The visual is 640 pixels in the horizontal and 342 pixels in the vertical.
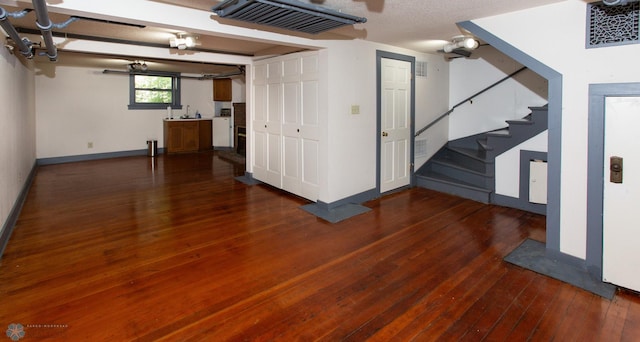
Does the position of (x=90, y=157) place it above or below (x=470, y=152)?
below

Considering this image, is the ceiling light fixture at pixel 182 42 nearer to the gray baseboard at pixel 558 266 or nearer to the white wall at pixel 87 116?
the gray baseboard at pixel 558 266

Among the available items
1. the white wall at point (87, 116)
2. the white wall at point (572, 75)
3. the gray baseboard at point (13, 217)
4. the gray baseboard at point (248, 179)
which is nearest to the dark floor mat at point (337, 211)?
the gray baseboard at point (248, 179)

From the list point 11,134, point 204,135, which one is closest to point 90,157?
point 204,135

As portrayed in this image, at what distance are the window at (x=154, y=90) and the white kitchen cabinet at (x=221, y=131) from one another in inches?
42.1

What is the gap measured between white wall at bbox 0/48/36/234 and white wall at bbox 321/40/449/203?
3.48 metres

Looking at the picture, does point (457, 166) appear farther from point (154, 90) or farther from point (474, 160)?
point (154, 90)

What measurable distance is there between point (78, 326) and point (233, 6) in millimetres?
2306

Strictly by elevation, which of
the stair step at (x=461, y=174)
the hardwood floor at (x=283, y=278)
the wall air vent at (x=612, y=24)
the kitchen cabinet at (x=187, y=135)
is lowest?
the hardwood floor at (x=283, y=278)

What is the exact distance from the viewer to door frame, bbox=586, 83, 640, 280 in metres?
2.74

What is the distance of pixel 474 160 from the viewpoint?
223 inches

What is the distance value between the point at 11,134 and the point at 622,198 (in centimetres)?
619

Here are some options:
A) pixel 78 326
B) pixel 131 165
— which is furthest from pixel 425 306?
pixel 131 165

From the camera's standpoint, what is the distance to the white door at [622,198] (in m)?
2.60

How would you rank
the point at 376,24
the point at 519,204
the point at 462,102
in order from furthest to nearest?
1. the point at 462,102
2. the point at 519,204
3. the point at 376,24
